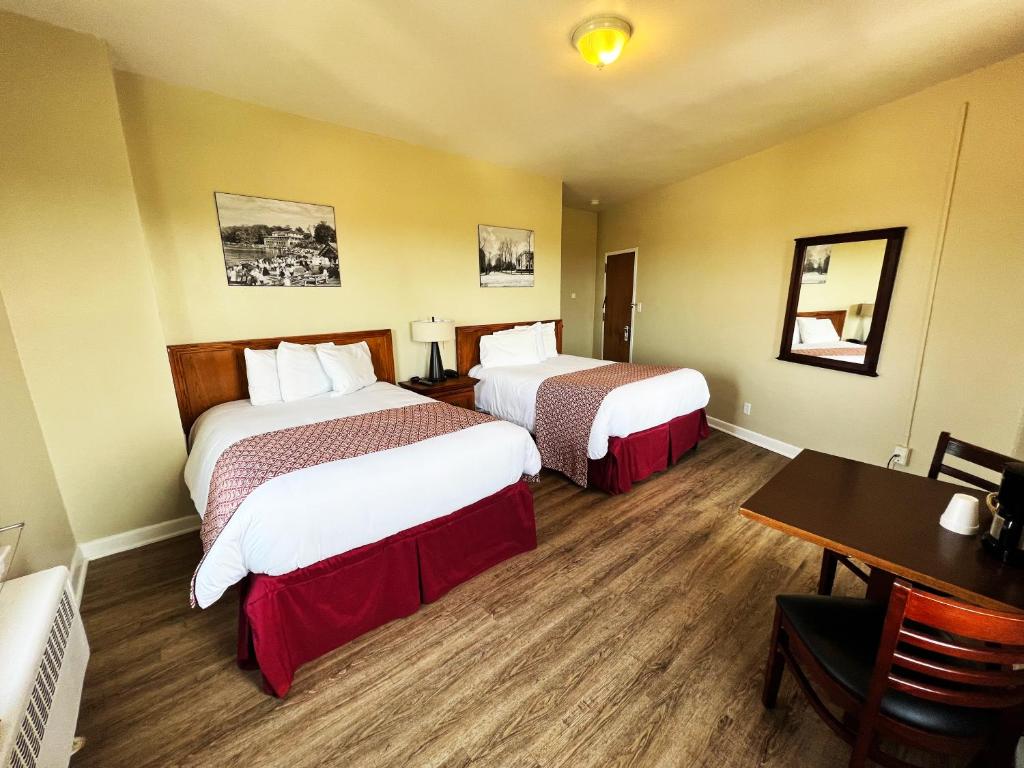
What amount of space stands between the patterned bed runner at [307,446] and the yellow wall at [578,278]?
3981 mm

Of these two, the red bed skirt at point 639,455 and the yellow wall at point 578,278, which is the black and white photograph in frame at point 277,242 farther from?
the yellow wall at point 578,278

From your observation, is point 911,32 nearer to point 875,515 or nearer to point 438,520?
point 875,515

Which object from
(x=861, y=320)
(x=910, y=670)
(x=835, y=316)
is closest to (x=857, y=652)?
(x=910, y=670)

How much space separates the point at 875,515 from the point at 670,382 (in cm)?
198

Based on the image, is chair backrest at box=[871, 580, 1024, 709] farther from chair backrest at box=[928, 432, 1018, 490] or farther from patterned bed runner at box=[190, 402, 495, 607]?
patterned bed runner at box=[190, 402, 495, 607]

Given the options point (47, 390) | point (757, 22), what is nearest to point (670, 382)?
point (757, 22)

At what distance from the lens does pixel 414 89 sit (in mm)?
2568

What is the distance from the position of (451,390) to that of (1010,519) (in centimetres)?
311

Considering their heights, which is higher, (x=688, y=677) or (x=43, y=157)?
(x=43, y=157)

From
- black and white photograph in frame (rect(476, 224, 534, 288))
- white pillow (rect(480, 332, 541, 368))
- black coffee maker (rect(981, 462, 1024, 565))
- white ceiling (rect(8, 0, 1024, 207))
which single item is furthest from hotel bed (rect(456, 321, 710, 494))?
white ceiling (rect(8, 0, 1024, 207))

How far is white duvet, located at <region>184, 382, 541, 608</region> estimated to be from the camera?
147cm

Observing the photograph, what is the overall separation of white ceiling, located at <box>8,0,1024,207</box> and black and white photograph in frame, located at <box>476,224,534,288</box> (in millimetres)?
A: 1026

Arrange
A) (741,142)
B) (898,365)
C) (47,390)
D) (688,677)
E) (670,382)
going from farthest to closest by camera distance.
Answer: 1. (741,142)
2. (670,382)
3. (898,365)
4. (47,390)
5. (688,677)

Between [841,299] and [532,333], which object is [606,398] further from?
[841,299]
